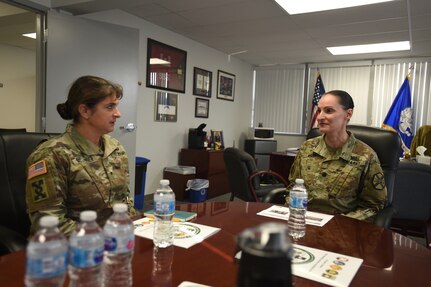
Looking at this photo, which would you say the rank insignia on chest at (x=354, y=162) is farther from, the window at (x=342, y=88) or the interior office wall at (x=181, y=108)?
the window at (x=342, y=88)

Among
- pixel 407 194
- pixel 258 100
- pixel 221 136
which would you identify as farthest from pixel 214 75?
pixel 407 194

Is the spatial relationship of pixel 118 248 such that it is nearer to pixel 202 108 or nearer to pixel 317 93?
pixel 202 108

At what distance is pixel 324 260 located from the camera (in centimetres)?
96

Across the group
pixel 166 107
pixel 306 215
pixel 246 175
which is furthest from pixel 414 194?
pixel 166 107

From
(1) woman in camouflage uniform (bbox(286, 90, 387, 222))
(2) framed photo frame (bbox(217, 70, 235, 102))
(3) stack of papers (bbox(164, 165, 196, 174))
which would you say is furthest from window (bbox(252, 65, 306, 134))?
(1) woman in camouflage uniform (bbox(286, 90, 387, 222))

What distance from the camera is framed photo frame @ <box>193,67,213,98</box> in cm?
520

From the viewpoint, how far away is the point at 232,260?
37.4 inches

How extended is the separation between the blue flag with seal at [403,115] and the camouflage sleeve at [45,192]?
5582 mm

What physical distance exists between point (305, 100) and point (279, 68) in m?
0.87

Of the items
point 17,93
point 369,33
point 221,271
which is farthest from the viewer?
point 17,93

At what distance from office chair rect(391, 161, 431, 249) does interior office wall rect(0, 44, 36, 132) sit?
5.81 m

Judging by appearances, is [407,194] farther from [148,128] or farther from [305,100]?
[305,100]

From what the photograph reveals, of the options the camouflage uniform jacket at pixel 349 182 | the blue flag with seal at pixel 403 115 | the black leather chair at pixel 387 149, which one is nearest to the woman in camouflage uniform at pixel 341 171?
the camouflage uniform jacket at pixel 349 182

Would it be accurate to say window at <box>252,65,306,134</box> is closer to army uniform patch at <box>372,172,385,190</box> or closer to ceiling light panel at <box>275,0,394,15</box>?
ceiling light panel at <box>275,0,394,15</box>
